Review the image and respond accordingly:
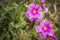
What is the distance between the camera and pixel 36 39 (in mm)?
1861

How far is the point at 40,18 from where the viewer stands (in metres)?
1.79

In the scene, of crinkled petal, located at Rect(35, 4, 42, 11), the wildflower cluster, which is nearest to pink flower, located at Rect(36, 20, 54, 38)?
the wildflower cluster

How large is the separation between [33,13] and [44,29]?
0.53ft

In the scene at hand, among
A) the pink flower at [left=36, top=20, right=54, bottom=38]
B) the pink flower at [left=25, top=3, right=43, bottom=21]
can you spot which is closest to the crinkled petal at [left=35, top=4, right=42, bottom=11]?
the pink flower at [left=25, top=3, right=43, bottom=21]

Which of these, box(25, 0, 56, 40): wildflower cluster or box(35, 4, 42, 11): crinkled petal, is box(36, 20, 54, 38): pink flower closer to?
box(25, 0, 56, 40): wildflower cluster

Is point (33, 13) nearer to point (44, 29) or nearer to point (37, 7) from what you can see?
point (37, 7)

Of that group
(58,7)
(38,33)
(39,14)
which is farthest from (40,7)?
(58,7)

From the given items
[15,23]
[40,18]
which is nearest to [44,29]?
[40,18]

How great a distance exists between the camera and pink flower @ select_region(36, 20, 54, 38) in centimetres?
177

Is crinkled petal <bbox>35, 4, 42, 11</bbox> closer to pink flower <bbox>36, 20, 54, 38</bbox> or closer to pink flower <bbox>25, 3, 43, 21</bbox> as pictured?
pink flower <bbox>25, 3, 43, 21</bbox>

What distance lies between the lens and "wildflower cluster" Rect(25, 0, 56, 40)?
69.6 inches

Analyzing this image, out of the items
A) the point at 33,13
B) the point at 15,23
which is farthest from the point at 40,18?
the point at 15,23

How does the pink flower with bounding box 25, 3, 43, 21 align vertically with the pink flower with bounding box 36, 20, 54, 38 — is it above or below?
above

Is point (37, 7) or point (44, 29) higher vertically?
point (37, 7)
